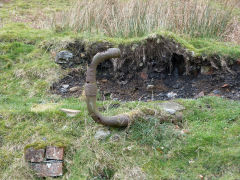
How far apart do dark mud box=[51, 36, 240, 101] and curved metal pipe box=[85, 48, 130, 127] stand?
50.0 inches

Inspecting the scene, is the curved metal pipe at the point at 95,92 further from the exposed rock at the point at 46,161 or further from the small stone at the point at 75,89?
the small stone at the point at 75,89

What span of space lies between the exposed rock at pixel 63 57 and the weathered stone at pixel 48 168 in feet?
8.87

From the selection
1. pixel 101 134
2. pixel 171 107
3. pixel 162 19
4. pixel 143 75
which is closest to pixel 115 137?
pixel 101 134

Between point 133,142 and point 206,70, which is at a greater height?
point 206,70

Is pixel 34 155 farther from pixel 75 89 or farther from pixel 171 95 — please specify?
pixel 171 95

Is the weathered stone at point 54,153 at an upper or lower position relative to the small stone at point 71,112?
lower

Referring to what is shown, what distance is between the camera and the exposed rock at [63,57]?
5.71 meters

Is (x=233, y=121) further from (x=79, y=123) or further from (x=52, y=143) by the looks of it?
(x=52, y=143)

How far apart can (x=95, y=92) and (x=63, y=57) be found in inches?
103

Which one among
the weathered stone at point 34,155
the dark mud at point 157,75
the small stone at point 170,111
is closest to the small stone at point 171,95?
the dark mud at point 157,75

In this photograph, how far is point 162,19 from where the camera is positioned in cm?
582

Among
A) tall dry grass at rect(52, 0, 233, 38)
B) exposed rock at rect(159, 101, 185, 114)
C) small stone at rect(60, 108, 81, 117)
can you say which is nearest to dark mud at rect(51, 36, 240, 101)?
exposed rock at rect(159, 101, 185, 114)

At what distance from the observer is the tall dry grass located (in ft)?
19.0

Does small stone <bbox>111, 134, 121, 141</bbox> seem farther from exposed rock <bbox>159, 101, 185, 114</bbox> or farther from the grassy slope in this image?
exposed rock <bbox>159, 101, 185, 114</bbox>
